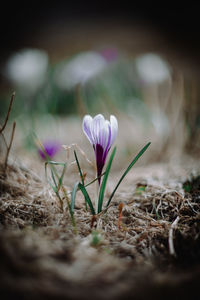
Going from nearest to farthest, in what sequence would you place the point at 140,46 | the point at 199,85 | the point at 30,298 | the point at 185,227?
the point at 30,298
the point at 185,227
the point at 140,46
the point at 199,85

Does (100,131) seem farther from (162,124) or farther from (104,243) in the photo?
(162,124)

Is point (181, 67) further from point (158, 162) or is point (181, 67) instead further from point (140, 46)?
point (158, 162)

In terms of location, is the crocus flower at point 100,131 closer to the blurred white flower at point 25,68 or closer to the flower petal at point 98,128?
the flower petal at point 98,128

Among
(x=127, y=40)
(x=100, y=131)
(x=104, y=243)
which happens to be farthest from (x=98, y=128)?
(x=127, y=40)

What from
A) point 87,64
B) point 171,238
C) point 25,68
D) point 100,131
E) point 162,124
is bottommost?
point 171,238

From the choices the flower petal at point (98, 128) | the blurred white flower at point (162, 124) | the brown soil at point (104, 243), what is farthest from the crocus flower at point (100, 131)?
the blurred white flower at point (162, 124)

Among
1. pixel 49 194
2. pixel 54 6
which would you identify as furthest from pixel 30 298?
pixel 54 6
